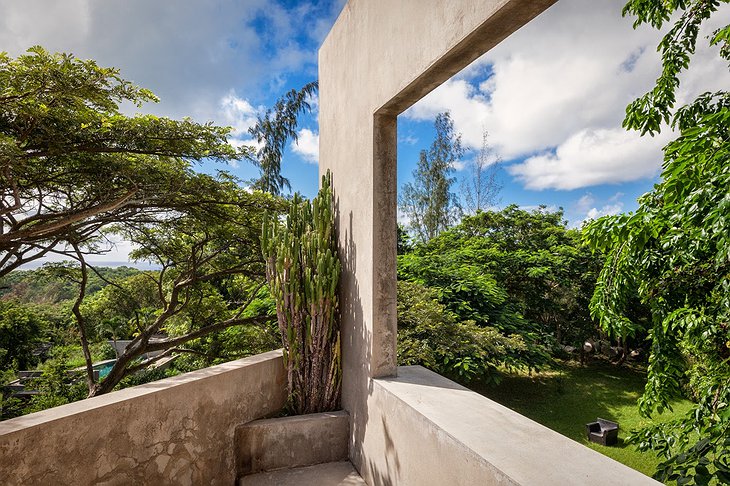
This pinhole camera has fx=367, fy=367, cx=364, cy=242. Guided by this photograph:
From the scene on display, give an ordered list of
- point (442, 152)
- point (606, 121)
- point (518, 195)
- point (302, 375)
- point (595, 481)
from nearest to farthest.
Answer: point (595, 481) → point (302, 375) → point (606, 121) → point (518, 195) → point (442, 152)

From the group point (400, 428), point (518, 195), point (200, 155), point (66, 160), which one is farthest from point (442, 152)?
point (400, 428)

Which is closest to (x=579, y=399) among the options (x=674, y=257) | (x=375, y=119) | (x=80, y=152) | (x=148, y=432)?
(x=674, y=257)

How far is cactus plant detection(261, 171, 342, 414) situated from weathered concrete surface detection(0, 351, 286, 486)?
24 cm

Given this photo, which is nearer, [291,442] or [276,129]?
[291,442]

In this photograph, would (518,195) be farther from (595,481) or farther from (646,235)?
(595,481)

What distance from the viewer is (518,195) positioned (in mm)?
15906

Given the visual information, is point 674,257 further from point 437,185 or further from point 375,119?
point 437,185

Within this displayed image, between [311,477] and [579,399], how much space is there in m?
7.25

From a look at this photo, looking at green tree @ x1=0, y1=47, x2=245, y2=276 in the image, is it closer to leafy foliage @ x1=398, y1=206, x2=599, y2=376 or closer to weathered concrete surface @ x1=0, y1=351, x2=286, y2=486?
weathered concrete surface @ x1=0, y1=351, x2=286, y2=486

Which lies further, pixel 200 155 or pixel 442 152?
pixel 442 152

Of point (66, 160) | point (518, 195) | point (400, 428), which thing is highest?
point (518, 195)

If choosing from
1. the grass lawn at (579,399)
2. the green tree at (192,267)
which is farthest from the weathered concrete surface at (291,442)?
the grass lawn at (579,399)

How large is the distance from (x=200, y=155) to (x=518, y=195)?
1380 cm

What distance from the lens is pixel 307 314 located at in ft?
9.89
